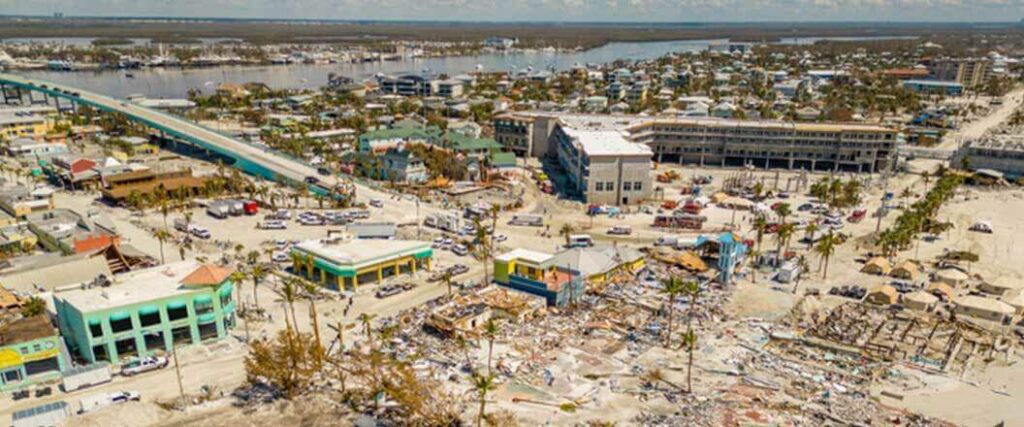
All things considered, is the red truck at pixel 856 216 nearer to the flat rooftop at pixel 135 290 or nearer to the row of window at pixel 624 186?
the row of window at pixel 624 186

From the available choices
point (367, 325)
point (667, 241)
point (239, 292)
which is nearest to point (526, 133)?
point (667, 241)

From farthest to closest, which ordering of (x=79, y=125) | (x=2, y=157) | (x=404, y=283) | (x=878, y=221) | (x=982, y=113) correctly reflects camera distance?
(x=982, y=113), (x=79, y=125), (x=2, y=157), (x=878, y=221), (x=404, y=283)

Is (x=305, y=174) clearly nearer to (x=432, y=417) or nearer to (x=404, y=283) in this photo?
(x=404, y=283)

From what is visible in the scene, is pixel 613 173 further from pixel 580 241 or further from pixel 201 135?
pixel 201 135

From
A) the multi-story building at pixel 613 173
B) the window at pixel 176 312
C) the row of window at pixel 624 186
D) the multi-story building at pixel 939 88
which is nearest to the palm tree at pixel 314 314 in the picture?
the window at pixel 176 312

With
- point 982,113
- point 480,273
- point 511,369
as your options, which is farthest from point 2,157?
point 982,113

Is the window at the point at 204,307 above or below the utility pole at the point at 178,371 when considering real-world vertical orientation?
above
